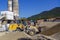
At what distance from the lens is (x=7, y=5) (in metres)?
44.4

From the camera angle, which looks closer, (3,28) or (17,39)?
(17,39)

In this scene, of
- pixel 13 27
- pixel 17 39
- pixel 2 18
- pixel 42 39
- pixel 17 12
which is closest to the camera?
pixel 42 39

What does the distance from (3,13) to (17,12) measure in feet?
26.7

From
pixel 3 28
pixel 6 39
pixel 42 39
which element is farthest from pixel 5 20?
pixel 42 39

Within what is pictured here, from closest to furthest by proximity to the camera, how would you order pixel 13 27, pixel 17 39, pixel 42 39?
1. pixel 42 39
2. pixel 17 39
3. pixel 13 27

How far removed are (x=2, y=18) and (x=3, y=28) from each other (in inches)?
345

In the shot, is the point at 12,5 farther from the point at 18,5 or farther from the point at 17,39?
the point at 17,39

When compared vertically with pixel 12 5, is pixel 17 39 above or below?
below

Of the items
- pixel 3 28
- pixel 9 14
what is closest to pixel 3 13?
pixel 9 14

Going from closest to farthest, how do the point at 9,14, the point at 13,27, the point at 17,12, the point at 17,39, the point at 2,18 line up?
the point at 17,39 < the point at 13,27 < the point at 2,18 < the point at 9,14 < the point at 17,12

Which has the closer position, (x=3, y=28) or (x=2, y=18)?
(x=3, y=28)

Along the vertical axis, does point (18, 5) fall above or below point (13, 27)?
above

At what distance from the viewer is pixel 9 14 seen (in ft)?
119

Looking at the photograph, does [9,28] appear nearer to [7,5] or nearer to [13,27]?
[13,27]
